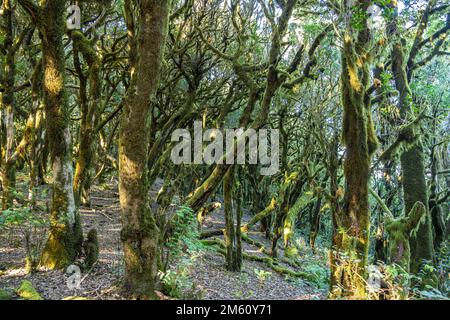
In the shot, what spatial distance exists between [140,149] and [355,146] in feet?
14.9

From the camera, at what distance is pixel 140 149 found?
4855 millimetres

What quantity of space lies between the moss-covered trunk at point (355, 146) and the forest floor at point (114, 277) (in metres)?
1.53

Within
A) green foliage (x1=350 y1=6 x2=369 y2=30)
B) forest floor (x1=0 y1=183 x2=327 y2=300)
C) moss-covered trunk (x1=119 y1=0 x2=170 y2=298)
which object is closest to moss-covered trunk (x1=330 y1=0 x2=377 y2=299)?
green foliage (x1=350 y1=6 x2=369 y2=30)

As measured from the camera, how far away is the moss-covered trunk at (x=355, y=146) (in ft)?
22.6

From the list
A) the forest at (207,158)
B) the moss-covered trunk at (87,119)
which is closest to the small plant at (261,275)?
the forest at (207,158)

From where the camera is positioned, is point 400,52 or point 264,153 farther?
point 264,153

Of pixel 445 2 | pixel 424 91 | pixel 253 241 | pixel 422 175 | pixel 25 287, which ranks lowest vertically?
pixel 253 241

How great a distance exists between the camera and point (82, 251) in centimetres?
673

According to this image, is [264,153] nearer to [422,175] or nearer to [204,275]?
[422,175]

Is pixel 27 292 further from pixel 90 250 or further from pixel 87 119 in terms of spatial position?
pixel 87 119

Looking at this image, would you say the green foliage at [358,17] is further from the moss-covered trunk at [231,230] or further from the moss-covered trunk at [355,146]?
the moss-covered trunk at [231,230]

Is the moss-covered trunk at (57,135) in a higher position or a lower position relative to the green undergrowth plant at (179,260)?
higher
